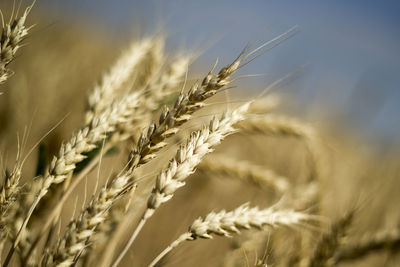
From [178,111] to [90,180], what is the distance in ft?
3.75

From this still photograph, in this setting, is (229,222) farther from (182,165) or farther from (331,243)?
(331,243)

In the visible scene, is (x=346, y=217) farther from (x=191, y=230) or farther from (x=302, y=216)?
(x=191, y=230)

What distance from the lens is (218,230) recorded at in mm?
538

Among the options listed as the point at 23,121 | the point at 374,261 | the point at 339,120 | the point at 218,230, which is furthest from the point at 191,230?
the point at 339,120

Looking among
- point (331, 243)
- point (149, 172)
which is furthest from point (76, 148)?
point (331, 243)

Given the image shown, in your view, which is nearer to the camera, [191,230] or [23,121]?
[191,230]

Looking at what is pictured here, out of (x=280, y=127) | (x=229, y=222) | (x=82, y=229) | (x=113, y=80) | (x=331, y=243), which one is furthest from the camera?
(x=280, y=127)

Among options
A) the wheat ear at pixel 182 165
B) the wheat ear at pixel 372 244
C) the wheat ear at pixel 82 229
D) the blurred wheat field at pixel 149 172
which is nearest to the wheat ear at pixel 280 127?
the blurred wheat field at pixel 149 172

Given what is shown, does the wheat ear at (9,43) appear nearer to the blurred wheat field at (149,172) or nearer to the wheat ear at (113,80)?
the blurred wheat field at (149,172)

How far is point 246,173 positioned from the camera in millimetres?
1359

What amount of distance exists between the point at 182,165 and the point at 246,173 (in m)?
0.91

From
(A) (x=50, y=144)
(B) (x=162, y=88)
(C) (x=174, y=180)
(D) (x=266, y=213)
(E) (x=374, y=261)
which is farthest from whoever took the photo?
(E) (x=374, y=261)

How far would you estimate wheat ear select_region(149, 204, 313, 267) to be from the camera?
20.6 inches

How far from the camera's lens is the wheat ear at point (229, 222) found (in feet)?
1.72
